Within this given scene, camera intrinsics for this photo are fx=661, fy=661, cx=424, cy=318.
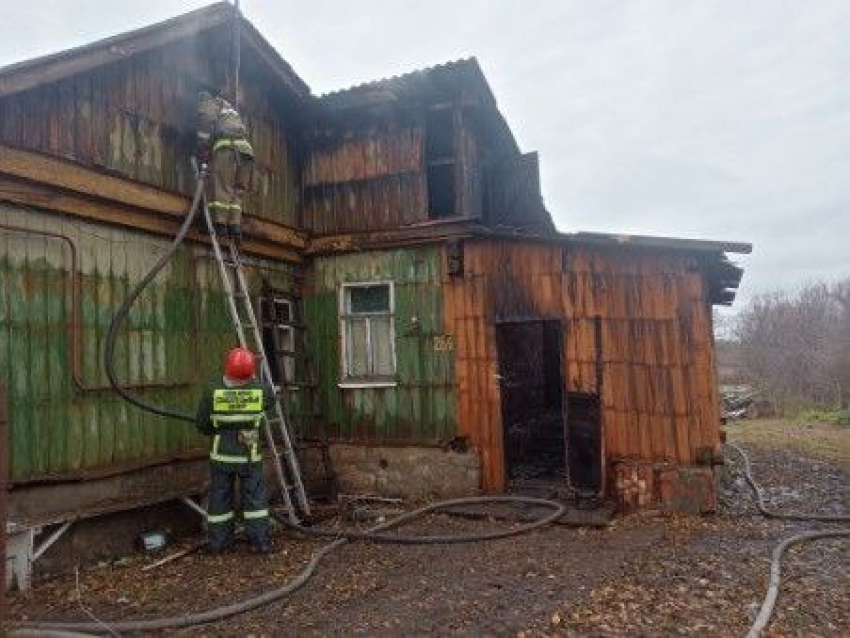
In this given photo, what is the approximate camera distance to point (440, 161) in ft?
33.4

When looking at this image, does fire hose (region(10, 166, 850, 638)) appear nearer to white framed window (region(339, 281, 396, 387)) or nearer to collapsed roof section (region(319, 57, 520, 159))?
white framed window (region(339, 281, 396, 387))

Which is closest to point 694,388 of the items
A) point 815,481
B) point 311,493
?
point 815,481

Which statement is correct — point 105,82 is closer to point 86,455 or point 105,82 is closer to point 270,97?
point 270,97

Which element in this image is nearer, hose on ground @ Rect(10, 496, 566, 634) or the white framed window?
hose on ground @ Rect(10, 496, 566, 634)

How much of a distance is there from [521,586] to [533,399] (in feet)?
30.3

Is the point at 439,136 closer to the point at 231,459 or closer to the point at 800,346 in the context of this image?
the point at 231,459

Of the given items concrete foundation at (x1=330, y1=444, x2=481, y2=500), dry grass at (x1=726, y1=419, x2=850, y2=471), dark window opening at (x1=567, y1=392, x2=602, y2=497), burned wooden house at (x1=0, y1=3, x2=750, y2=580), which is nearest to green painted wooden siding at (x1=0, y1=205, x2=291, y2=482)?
burned wooden house at (x1=0, y1=3, x2=750, y2=580)

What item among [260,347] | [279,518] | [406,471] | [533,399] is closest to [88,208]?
[260,347]

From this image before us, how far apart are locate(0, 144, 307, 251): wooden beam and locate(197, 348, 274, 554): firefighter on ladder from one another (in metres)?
2.17

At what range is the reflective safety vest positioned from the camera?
6.83 metres

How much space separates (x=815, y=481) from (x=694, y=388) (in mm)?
3840

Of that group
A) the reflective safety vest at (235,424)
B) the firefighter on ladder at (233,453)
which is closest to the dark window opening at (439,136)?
the firefighter on ladder at (233,453)

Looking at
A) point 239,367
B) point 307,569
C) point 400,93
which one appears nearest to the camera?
point 307,569

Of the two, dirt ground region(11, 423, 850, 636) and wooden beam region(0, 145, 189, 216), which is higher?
wooden beam region(0, 145, 189, 216)
